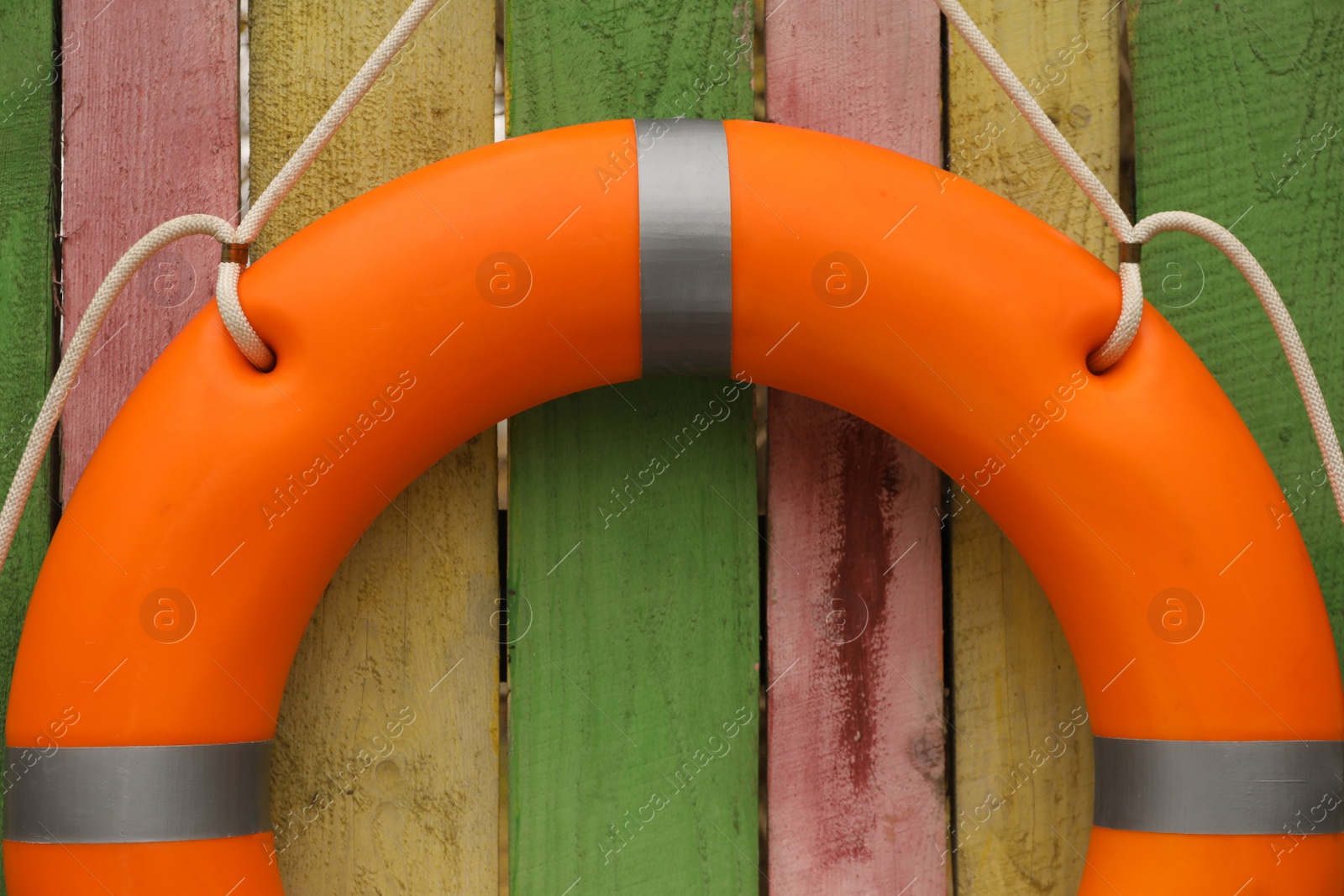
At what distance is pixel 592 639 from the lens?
0.76 m

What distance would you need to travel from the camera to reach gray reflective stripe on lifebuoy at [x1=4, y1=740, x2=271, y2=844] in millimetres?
A: 623

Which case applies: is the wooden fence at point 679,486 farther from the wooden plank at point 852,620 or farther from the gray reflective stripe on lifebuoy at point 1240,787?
the gray reflective stripe on lifebuoy at point 1240,787

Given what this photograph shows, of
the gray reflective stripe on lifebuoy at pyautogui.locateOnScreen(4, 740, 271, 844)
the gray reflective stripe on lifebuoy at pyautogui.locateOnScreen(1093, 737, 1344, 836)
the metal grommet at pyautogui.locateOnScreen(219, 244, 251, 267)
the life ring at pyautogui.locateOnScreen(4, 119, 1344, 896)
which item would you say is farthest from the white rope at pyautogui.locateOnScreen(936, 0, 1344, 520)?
the gray reflective stripe on lifebuoy at pyautogui.locateOnScreen(4, 740, 271, 844)

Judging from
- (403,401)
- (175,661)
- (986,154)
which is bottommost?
(175,661)

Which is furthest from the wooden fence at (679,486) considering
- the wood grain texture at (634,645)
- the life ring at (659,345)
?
the life ring at (659,345)

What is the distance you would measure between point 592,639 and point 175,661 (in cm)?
29

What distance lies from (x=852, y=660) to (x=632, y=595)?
0.60 ft

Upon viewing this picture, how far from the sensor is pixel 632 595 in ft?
2.52

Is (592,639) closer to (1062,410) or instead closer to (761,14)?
(1062,410)

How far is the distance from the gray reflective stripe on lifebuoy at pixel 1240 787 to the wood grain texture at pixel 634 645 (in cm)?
29

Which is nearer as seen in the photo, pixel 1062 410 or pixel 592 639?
pixel 1062 410

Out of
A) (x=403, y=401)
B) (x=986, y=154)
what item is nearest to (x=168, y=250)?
(x=403, y=401)

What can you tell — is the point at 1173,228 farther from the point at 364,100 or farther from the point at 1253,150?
the point at 364,100

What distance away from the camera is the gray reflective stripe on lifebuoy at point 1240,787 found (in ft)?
2.06
